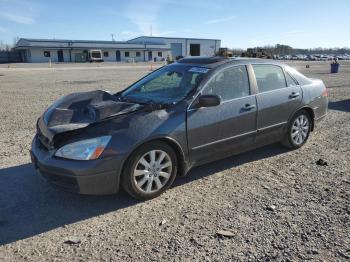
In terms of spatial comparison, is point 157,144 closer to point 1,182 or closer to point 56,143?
point 56,143

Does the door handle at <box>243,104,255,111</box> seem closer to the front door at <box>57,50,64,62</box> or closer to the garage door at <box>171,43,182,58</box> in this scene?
the front door at <box>57,50,64,62</box>

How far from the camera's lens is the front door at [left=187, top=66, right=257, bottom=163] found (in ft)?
14.3

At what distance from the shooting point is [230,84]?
4844 millimetres

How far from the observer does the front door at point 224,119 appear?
436cm

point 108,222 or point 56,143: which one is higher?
point 56,143

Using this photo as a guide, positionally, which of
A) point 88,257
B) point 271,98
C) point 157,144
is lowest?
point 88,257

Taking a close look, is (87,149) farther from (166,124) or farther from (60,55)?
(60,55)

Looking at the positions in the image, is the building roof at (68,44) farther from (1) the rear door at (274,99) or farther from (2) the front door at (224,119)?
(2) the front door at (224,119)

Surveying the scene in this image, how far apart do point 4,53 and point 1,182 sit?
7605cm

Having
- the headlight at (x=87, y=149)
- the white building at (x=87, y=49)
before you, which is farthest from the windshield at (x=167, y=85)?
the white building at (x=87, y=49)

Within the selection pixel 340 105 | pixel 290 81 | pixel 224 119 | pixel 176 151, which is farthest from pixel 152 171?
pixel 340 105

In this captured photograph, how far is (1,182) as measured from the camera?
4.68 m

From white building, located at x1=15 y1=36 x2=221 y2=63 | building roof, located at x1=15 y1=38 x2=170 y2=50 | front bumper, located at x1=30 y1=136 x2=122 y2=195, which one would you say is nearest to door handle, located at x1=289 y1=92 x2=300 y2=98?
front bumper, located at x1=30 y1=136 x2=122 y2=195

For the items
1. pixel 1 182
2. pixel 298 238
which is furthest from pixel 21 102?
pixel 298 238
